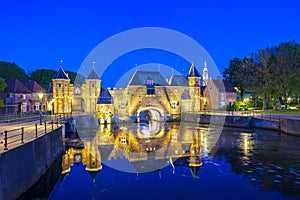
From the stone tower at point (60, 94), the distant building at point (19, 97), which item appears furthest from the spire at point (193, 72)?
the distant building at point (19, 97)

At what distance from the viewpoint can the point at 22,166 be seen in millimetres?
11656

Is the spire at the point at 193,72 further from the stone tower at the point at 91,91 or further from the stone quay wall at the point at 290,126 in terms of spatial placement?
the stone quay wall at the point at 290,126

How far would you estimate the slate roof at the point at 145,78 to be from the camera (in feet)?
167

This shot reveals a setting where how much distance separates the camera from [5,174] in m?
10.0

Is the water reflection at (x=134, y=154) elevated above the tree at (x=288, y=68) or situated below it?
below

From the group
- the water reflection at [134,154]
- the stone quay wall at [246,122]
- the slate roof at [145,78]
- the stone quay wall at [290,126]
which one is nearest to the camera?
the water reflection at [134,154]

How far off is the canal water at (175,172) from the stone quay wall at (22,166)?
1.82 ft

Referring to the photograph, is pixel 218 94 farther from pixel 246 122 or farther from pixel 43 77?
pixel 43 77

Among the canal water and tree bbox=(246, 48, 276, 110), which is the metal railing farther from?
tree bbox=(246, 48, 276, 110)

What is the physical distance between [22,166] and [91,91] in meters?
38.3

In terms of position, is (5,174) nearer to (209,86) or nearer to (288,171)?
(288,171)

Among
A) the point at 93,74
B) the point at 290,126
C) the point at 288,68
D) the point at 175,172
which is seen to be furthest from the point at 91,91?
the point at 288,68

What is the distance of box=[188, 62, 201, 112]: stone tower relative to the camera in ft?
184

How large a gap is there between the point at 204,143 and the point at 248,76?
28.2 metres
